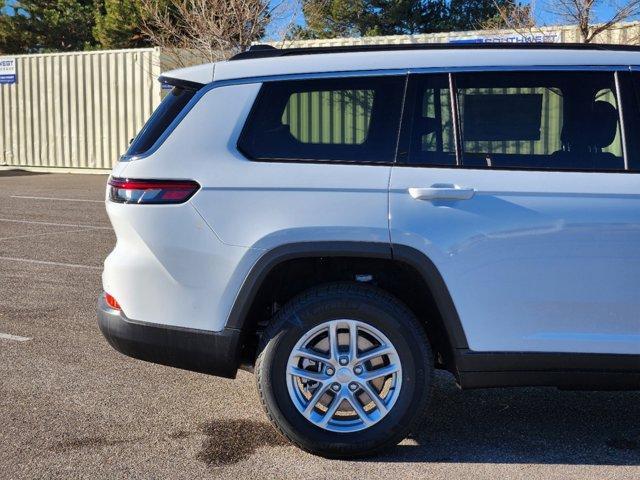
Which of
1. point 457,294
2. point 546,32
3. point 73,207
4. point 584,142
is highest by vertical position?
point 546,32

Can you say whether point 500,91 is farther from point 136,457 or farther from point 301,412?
point 136,457

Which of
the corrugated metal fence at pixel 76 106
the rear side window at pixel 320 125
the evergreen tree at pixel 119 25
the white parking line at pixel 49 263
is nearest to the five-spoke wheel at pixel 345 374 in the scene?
the rear side window at pixel 320 125

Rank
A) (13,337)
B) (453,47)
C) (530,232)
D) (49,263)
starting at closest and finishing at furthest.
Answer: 1. (530,232)
2. (453,47)
3. (13,337)
4. (49,263)

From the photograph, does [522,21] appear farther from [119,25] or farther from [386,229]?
[119,25]

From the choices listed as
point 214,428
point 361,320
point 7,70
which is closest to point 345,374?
point 361,320

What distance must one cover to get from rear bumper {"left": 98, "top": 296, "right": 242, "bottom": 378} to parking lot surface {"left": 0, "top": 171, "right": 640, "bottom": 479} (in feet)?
1.47

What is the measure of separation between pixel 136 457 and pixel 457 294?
1707 millimetres

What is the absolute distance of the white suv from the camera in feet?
12.9

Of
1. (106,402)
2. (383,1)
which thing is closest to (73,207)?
(106,402)

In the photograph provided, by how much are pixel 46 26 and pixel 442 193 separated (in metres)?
45.0

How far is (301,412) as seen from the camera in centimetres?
412

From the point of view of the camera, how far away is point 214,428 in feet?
15.1

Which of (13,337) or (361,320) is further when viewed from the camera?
(13,337)

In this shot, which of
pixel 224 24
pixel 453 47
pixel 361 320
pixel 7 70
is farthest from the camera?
pixel 7 70
